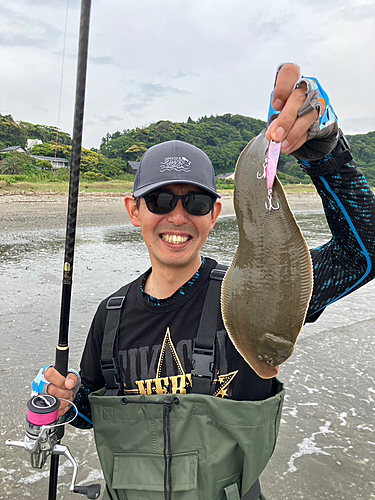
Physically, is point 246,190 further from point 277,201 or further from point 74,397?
point 74,397

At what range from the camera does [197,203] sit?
69.7 inches

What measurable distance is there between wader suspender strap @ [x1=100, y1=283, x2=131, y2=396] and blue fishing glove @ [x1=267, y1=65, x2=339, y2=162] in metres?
1.06

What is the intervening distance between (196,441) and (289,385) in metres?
3.12

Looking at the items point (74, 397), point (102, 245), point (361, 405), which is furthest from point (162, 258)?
point (102, 245)

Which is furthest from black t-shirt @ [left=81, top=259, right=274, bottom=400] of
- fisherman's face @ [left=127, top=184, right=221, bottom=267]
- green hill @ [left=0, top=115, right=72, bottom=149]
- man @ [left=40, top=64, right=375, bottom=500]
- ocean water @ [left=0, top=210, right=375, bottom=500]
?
green hill @ [left=0, top=115, right=72, bottom=149]

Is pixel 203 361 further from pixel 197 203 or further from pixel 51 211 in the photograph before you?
pixel 51 211

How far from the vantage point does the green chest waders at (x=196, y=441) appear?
1.64m

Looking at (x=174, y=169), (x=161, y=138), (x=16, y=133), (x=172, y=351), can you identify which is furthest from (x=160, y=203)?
(x=161, y=138)

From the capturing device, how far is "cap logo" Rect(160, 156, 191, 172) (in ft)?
5.79

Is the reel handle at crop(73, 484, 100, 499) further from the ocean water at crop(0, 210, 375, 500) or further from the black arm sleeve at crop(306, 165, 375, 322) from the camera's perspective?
the black arm sleeve at crop(306, 165, 375, 322)

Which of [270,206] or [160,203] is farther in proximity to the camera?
[160,203]

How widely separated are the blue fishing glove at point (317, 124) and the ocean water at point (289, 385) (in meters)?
2.57

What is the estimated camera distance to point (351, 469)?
3.21 metres

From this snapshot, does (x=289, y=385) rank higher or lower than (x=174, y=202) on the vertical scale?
lower
